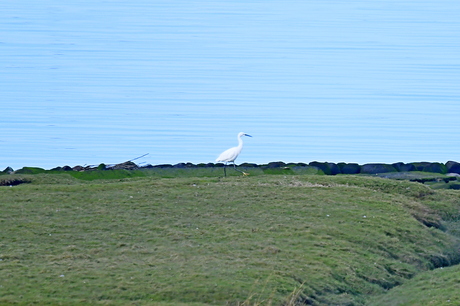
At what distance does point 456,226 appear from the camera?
20672 mm

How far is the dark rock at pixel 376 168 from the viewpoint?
30484 millimetres

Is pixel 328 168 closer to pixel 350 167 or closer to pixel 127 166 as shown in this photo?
pixel 350 167

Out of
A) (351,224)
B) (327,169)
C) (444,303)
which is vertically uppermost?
(327,169)

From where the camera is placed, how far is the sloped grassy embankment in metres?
13.6

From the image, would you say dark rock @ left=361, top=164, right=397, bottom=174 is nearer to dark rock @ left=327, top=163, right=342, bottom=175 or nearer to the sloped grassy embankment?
dark rock @ left=327, top=163, right=342, bottom=175

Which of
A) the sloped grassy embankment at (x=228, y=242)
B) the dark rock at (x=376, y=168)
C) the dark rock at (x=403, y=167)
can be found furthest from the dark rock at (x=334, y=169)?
the sloped grassy embankment at (x=228, y=242)

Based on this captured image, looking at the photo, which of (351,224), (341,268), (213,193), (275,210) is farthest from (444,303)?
(213,193)

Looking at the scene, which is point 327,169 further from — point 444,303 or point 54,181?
point 444,303

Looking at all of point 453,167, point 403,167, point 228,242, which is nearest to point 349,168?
point 403,167

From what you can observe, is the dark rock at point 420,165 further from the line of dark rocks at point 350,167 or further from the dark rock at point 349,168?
the dark rock at point 349,168

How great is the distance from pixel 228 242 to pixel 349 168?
49.8 ft

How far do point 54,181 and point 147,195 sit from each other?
5.29 m

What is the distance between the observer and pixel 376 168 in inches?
→ 1206

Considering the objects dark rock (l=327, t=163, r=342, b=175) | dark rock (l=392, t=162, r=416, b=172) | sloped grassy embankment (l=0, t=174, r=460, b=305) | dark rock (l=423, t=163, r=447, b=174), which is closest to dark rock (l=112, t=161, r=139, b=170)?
sloped grassy embankment (l=0, t=174, r=460, b=305)
